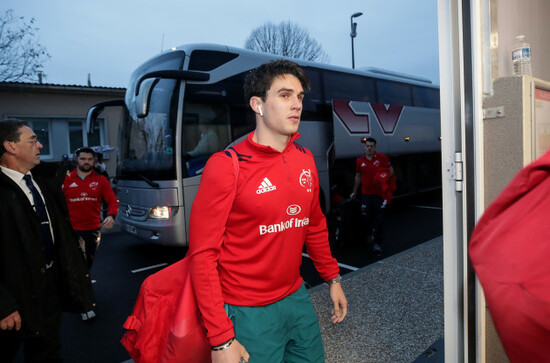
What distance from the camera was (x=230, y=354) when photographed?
1.49 m

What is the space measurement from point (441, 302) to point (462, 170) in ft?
9.20

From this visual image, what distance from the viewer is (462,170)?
168 centimetres

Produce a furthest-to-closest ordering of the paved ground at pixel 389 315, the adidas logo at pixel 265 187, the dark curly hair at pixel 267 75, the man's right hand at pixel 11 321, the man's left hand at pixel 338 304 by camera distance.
→ 1. the paved ground at pixel 389 315
2. the man's right hand at pixel 11 321
3. the man's left hand at pixel 338 304
4. the dark curly hair at pixel 267 75
5. the adidas logo at pixel 265 187

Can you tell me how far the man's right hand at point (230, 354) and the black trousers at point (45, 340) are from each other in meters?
1.65

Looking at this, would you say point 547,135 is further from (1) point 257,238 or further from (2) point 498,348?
(1) point 257,238

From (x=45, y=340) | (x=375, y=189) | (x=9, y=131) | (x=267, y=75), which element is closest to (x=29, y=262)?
(x=45, y=340)

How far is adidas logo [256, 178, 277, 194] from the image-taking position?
1.72 meters

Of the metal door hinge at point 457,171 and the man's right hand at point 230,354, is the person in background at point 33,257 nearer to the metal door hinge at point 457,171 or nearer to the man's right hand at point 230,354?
the man's right hand at point 230,354

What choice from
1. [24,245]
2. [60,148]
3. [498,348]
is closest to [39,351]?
[24,245]

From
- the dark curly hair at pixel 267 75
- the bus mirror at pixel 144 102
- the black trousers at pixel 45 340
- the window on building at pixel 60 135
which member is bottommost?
the black trousers at pixel 45 340

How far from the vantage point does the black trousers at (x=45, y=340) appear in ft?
8.05

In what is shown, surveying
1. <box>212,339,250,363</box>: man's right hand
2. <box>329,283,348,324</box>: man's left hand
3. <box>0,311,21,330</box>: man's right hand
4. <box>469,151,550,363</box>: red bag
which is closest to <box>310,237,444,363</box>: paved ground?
<box>329,283,348,324</box>: man's left hand

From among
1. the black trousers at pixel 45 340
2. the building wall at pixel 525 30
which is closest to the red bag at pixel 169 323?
the black trousers at pixel 45 340

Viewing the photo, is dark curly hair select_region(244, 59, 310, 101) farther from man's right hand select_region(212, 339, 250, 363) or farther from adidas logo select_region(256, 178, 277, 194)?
man's right hand select_region(212, 339, 250, 363)
